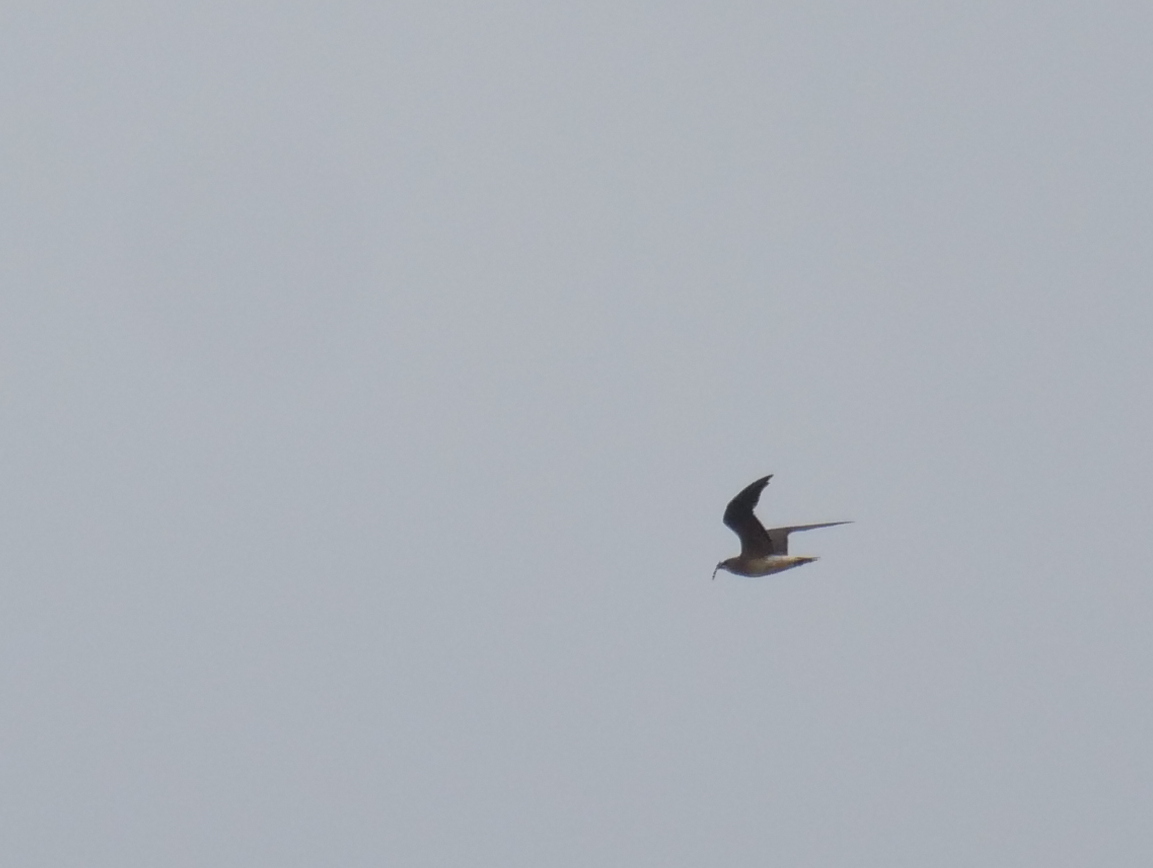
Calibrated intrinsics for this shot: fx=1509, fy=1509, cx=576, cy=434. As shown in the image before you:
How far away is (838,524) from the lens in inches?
1362

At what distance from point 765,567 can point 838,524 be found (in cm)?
210

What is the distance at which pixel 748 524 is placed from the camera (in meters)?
35.0

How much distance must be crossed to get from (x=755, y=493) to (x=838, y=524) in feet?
7.39

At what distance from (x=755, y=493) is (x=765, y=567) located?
98.0 inches

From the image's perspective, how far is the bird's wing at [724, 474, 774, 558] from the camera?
33.9 m

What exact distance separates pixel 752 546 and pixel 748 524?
0.85 metres

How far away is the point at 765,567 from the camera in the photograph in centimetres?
3550

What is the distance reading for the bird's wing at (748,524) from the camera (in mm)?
33875

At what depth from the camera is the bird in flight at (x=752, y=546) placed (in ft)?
113

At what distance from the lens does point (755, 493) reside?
3384 cm

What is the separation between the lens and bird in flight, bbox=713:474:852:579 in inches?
1355

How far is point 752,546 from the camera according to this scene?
35656mm
